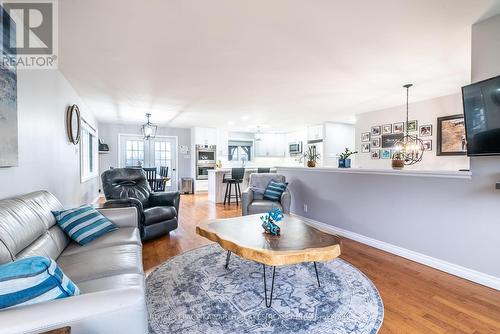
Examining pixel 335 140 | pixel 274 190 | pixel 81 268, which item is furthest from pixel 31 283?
pixel 335 140

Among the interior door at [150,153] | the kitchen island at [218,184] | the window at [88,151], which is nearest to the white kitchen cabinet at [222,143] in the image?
the interior door at [150,153]

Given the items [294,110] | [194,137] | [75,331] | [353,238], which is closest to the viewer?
[75,331]

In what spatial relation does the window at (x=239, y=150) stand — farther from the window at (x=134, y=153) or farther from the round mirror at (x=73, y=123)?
the round mirror at (x=73, y=123)

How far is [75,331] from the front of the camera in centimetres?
83

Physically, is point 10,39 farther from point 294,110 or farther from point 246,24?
point 294,110

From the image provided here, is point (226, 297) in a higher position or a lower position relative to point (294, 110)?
lower

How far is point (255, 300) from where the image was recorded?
1973mm

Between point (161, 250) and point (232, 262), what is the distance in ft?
3.41

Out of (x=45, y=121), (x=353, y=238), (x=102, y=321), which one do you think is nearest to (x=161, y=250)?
(x=45, y=121)

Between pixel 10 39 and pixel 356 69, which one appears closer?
pixel 10 39

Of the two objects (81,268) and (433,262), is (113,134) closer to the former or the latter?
(81,268)

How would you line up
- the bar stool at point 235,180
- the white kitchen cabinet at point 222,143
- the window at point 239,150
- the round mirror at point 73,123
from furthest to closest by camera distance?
the window at point 239,150 → the white kitchen cabinet at point 222,143 → the bar stool at point 235,180 → the round mirror at point 73,123

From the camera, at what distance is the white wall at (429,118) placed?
445cm

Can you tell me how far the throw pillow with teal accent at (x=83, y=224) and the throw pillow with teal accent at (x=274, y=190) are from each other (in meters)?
2.54
